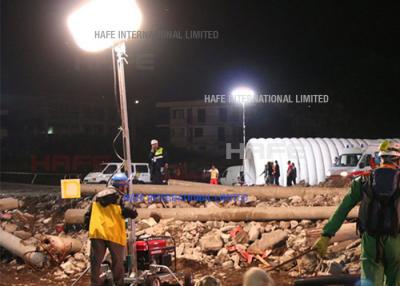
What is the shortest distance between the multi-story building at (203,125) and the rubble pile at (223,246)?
4245 centimetres

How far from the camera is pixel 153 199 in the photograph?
1487cm

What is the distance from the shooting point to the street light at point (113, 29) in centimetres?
845

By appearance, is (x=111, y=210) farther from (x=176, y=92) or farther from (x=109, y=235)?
(x=176, y=92)

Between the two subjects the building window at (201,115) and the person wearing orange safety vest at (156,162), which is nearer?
the person wearing orange safety vest at (156,162)

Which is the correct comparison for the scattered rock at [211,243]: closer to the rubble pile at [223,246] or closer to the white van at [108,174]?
the rubble pile at [223,246]

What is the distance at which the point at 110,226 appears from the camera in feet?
24.9

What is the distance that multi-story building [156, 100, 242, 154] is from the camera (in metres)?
57.0

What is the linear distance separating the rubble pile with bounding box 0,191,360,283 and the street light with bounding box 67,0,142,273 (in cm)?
279

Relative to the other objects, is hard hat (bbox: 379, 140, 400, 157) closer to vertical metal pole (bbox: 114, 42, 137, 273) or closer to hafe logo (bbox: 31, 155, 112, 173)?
vertical metal pole (bbox: 114, 42, 137, 273)

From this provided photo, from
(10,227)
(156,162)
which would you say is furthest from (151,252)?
(156,162)

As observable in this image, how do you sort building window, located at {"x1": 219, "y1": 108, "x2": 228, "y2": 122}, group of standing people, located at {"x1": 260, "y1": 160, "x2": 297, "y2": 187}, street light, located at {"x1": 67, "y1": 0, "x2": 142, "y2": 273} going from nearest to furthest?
street light, located at {"x1": 67, "y1": 0, "x2": 142, "y2": 273}, group of standing people, located at {"x1": 260, "y1": 160, "x2": 297, "y2": 187}, building window, located at {"x1": 219, "y1": 108, "x2": 228, "y2": 122}

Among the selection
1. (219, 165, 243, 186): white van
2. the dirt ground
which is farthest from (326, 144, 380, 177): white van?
the dirt ground

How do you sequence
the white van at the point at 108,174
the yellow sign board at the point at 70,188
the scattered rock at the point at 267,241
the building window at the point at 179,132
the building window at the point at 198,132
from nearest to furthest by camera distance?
the scattered rock at the point at 267,241 → the yellow sign board at the point at 70,188 → the white van at the point at 108,174 → the building window at the point at 198,132 → the building window at the point at 179,132

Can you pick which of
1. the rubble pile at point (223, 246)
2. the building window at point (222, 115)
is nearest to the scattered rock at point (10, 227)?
the rubble pile at point (223, 246)
